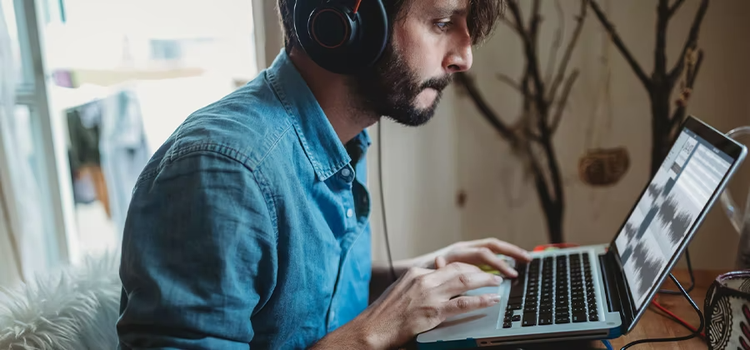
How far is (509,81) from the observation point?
1.50m

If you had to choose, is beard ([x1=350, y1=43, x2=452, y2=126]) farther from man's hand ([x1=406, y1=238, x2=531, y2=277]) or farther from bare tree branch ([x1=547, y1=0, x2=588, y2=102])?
bare tree branch ([x1=547, y1=0, x2=588, y2=102])

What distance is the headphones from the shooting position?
702mm

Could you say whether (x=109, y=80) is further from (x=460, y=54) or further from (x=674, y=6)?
(x=674, y=6)

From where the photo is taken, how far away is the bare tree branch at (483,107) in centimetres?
150

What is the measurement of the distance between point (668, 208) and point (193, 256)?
0.61 m

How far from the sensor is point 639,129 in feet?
4.72

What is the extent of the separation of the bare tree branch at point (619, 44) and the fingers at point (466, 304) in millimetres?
903

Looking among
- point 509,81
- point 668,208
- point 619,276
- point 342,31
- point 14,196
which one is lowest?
point 14,196

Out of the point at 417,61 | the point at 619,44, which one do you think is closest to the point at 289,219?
the point at 417,61

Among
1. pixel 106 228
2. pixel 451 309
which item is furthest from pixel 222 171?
pixel 106 228

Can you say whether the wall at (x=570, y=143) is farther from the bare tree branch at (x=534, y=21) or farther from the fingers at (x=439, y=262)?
the fingers at (x=439, y=262)

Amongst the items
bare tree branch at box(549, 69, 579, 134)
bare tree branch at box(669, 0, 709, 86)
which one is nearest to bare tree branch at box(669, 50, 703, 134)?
bare tree branch at box(669, 0, 709, 86)

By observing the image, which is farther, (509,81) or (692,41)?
(509,81)

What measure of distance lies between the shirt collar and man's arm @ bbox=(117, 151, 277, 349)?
14 cm
